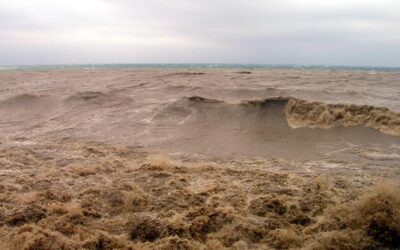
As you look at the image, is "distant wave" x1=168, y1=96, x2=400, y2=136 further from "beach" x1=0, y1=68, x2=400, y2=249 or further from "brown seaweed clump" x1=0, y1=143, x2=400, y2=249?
"brown seaweed clump" x1=0, y1=143, x2=400, y2=249

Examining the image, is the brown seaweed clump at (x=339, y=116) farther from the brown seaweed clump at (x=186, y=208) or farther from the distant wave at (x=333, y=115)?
the brown seaweed clump at (x=186, y=208)

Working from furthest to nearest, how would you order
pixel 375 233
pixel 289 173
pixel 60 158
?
pixel 60 158 → pixel 289 173 → pixel 375 233

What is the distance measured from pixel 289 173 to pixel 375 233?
3.21 m

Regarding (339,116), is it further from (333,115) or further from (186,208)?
(186,208)

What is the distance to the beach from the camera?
6.57 metres

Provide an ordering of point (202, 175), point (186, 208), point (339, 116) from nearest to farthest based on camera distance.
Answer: point (186, 208) → point (202, 175) → point (339, 116)

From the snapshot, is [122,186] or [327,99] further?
[327,99]

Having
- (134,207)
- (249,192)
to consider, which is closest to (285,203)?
(249,192)

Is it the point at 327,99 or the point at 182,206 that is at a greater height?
the point at 327,99

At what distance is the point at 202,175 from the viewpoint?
9.50m

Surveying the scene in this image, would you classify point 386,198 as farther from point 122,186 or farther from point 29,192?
point 29,192

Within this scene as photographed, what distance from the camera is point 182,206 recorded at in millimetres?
7645

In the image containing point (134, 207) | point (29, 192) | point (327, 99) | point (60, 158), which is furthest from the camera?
point (327, 99)

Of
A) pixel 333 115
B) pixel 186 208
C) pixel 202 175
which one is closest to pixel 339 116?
pixel 333 115
